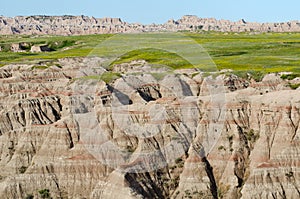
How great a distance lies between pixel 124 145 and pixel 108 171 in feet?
14.3

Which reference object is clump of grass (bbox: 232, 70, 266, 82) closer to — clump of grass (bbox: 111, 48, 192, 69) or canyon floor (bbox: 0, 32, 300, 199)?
canyon floor (bbox: 0, 32, 300, 199)

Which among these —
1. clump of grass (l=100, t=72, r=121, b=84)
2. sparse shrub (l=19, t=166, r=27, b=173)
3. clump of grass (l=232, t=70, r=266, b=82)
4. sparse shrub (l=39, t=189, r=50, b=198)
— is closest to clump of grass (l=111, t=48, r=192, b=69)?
clump of grass (l=100, t=72, r=121, b=84)

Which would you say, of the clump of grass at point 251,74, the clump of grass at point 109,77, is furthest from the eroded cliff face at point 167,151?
the clump of grass at point 251,74

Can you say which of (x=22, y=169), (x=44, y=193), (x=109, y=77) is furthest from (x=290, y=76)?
(x=44, y=193)

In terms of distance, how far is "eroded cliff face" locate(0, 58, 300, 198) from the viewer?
53781 mm

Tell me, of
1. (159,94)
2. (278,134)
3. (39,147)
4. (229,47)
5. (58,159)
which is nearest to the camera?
(278,134)

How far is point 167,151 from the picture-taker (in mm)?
59844

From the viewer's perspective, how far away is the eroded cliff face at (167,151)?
5378cm

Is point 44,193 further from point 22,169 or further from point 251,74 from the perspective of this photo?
point 251,74

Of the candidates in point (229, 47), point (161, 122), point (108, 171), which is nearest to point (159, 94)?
point (161, 122)

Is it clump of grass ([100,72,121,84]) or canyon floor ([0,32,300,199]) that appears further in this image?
clump of grass ([100,72,121,84])

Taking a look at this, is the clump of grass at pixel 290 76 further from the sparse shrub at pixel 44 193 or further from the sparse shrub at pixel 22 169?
the sparse shrub at pixel 44 193

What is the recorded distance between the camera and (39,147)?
2608 inches

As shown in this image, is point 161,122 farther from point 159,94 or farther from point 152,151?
point 159,94
